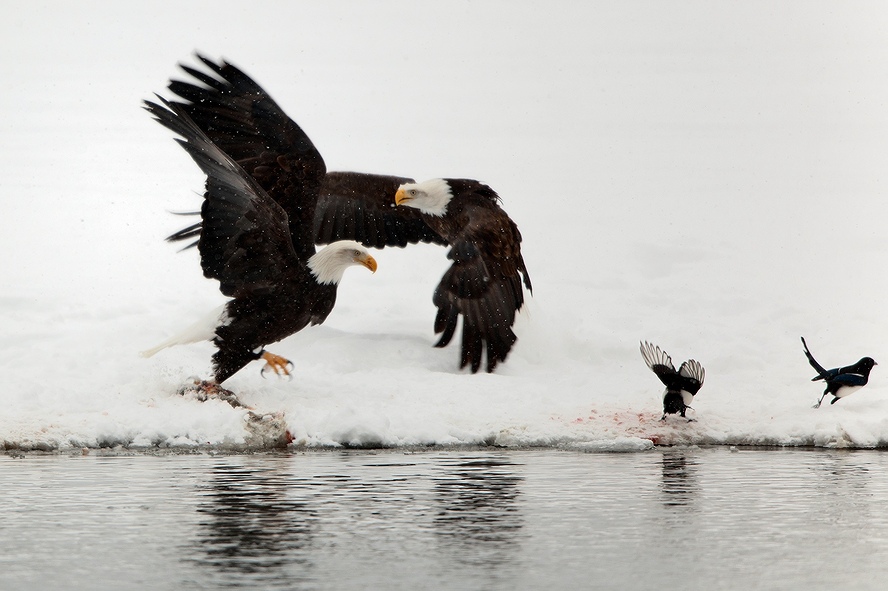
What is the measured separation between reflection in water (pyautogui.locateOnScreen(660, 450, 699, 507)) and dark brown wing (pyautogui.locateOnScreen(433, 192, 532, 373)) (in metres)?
2.98

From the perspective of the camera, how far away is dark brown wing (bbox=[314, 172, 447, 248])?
12.8 metres

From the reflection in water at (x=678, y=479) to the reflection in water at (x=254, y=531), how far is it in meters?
1.79

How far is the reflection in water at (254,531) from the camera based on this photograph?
4.35 m

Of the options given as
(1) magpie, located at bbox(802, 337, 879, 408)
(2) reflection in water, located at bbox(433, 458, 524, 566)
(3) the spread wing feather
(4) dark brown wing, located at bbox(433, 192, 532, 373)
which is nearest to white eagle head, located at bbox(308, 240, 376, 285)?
(4) dark brown wing, located at bbox(433, 192, 532, 373)

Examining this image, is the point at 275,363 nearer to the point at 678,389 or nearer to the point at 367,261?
the point at 367,261

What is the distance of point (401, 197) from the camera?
1164 cm

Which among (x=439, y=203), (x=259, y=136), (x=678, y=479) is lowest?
(x=678, y=479)

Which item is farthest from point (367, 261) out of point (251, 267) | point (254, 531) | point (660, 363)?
point (254, 531)

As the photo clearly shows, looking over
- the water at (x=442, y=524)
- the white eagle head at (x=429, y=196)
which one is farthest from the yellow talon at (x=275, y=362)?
the water at (x=442, y=524)

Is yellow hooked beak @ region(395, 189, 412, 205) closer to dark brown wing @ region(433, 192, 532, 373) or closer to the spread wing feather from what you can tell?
dark brown wing @ region(433, 192, 532, 373)

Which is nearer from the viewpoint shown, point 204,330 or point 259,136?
point 204,330

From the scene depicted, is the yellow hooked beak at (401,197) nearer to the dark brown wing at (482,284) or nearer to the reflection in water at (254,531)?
the dark brown wing at (482,284)

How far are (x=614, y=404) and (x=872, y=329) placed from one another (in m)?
4.64

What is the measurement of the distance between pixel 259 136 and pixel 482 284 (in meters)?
2.36
